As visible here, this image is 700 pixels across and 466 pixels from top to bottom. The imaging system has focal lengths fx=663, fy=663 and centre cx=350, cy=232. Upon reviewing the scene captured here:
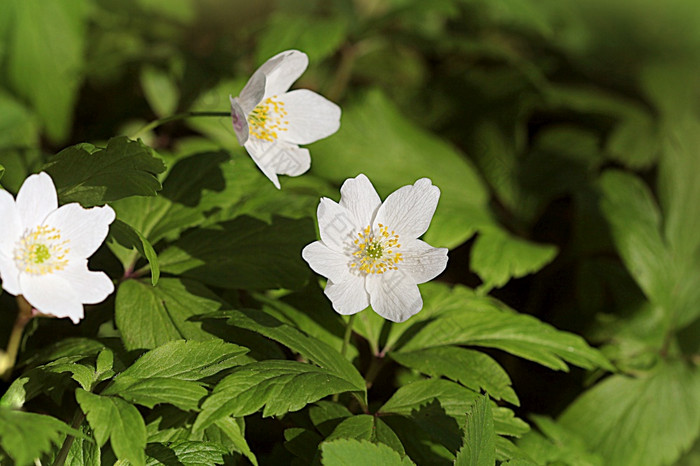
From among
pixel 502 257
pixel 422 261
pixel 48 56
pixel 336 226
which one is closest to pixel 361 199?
pixel 336 226

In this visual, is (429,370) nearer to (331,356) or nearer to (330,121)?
(331,356)

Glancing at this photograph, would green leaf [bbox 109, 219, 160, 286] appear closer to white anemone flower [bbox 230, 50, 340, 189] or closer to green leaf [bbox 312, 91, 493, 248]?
white anemone flower [bbox 230, 50, 340, 189]

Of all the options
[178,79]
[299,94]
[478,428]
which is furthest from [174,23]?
[478,428]

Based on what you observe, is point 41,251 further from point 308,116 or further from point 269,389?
point 308,116

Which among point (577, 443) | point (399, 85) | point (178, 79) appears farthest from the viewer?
point (399, 85)

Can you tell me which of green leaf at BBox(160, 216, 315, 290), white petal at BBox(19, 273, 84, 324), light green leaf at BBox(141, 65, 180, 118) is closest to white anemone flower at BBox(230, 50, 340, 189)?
green leaf at BBox(160, 216, 315, 290)
